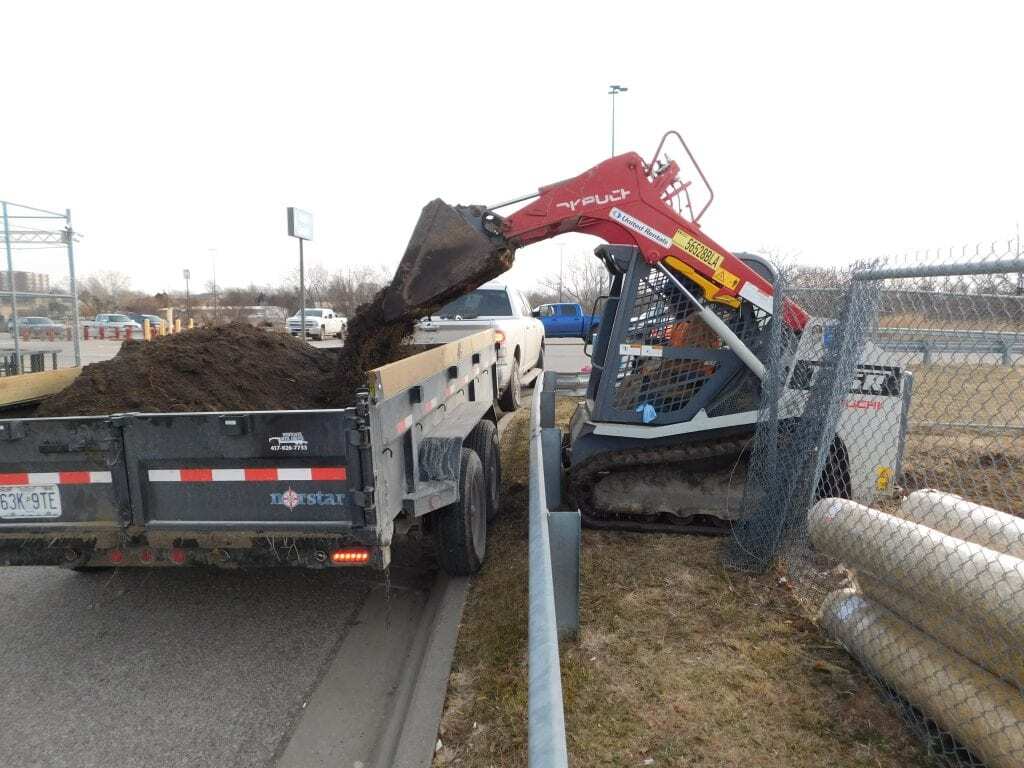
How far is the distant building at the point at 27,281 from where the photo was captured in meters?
10.7

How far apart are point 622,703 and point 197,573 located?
11.2ft

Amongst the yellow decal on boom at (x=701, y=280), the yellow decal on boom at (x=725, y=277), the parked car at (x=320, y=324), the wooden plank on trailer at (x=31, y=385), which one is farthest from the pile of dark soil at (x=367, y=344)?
the parked car at (x=320, y=324)

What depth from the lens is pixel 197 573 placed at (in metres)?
5.09

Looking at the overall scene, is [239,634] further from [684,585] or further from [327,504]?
[684,585]

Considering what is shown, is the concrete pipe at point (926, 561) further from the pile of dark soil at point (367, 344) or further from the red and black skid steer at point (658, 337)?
the pile of dark soil at point (367, 344)

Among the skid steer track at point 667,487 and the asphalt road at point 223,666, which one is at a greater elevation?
the skid steer track at point 667,487

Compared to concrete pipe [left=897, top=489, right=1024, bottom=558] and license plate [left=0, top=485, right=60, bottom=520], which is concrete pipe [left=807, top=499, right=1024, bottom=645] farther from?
license plate [left=0, top=485, right=60, bottom=520]

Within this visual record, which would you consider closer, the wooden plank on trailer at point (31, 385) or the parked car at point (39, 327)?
the wooden plank on trailer at point (31, 385)

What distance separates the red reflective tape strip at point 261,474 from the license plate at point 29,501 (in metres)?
1.05

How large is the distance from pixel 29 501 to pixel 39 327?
32.5 feet

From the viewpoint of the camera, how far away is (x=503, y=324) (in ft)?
31.5

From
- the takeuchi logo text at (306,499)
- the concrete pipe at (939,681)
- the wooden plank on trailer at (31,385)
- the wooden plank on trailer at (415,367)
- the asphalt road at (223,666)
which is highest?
the wooden plank on trailer at (415,367)

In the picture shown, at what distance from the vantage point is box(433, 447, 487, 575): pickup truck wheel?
4605 millimetres

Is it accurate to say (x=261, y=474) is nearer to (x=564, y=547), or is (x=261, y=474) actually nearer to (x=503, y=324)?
(x=564, y=547)
